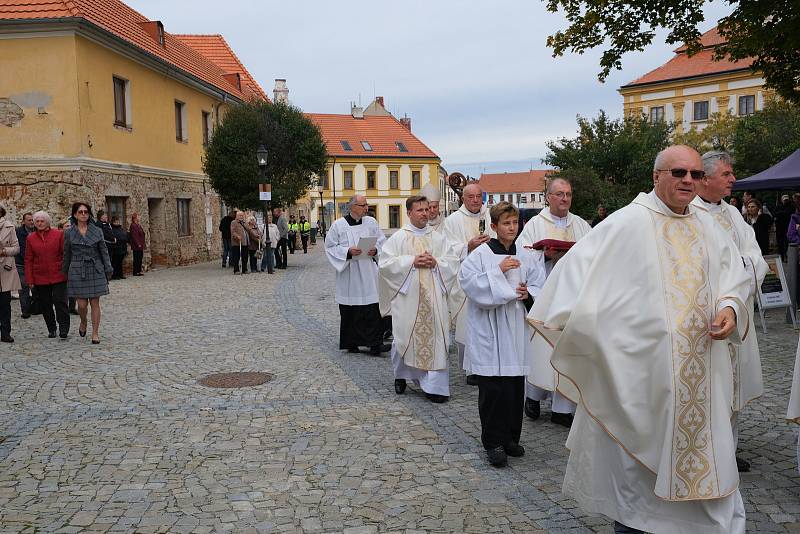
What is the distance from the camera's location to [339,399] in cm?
698

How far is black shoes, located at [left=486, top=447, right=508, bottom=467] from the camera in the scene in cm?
498

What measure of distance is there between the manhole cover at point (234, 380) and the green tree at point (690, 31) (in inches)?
295

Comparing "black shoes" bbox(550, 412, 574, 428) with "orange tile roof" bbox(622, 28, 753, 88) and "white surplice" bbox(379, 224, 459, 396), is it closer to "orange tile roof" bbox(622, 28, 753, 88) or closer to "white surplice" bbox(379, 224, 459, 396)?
"white surplice" bbox(379, 224, 459, 396)

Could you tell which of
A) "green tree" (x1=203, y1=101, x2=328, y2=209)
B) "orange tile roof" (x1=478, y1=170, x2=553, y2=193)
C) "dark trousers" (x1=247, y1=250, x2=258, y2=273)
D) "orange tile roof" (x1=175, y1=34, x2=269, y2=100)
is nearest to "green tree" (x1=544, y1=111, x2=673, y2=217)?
"green tree" (x1=203, y1=101, x2=328, y2=209)

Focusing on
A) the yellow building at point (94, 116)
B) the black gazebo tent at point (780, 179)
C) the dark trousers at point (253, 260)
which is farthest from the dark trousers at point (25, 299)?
the black gazebo tent at point (780, 179)

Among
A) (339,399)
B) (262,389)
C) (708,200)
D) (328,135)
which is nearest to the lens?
(708,200)

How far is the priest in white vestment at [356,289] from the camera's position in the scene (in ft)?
30.7

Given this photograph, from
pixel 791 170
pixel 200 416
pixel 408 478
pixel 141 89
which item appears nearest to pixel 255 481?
pixel 408 478

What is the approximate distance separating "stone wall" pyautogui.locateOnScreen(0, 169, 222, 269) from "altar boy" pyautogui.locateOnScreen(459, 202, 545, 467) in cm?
1634

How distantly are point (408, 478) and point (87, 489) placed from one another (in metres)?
2.03

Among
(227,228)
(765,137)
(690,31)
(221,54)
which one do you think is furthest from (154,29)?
(765,137)

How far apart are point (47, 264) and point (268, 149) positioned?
1498 centimetres

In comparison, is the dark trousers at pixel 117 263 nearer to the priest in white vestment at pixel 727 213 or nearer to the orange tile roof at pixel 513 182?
the priest in white vestment at pixel 727 213

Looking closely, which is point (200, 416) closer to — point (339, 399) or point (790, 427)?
point (339, 399)
